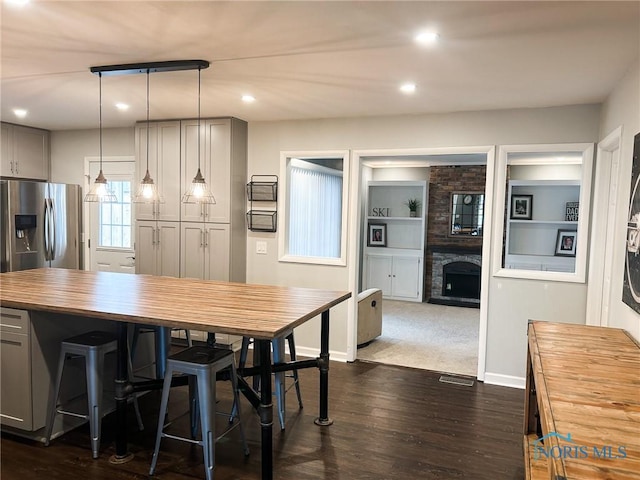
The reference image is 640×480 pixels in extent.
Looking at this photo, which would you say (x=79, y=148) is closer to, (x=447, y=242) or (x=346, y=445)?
(x=346, y=445)

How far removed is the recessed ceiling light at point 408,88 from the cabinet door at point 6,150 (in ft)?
15.2

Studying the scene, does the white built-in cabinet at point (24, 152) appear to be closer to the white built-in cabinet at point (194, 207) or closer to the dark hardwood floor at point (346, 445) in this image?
the white built-in cabinet at point (194, 207)

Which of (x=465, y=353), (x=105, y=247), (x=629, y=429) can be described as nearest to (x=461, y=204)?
(x=465, y=353)

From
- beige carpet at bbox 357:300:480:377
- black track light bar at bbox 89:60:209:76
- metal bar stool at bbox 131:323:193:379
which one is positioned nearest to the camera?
black track light bar at bbox 89:60:209:76

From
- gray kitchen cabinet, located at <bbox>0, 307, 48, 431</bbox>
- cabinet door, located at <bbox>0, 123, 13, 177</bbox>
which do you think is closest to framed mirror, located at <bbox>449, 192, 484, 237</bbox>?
cabinet door, located at <bbox>0, 123, 13, 177</bbox>

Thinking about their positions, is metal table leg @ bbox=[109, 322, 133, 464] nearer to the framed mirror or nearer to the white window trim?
the white window trim

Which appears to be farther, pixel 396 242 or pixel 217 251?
pixel 396 242

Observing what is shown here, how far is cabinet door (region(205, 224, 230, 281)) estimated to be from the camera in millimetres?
4719

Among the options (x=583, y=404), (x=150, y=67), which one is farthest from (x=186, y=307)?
(x=583, y=404)

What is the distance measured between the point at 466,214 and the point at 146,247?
5.29 m

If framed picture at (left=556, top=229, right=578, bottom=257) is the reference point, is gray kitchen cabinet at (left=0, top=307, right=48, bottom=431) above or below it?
below

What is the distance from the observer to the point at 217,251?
475 centimetres

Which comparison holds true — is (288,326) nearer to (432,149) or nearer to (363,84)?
(363,84)

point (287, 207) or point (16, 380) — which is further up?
point (287, 207)
